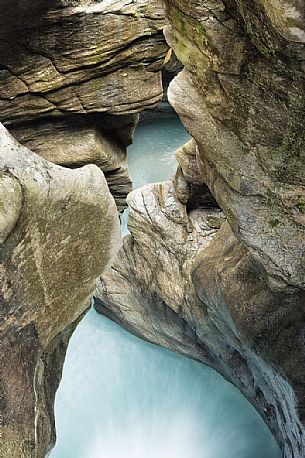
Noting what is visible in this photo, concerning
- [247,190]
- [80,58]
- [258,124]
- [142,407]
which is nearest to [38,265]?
[247,190]

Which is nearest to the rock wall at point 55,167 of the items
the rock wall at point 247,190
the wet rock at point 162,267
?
the rock wall at point 247,190

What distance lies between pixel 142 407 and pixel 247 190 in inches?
268

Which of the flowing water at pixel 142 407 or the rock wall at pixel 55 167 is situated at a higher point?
the rock wall at pixel 55 167

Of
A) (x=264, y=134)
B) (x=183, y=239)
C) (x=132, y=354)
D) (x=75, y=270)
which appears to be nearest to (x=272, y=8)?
(x=264, y=134)

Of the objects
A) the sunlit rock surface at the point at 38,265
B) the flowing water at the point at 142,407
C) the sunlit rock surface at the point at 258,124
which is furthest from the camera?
the flowing water at the point at 142,407

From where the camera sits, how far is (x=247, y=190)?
433cm

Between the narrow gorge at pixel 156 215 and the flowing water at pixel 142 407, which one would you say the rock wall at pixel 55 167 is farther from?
the flowing water at pixel 142 407

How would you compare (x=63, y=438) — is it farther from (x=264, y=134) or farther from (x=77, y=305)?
(x=264, y=134)

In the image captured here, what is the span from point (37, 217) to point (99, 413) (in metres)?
6.25

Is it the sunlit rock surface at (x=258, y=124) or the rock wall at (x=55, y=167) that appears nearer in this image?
the sunlit rock surface at (x=258, y=124)

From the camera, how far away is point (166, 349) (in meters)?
10.7

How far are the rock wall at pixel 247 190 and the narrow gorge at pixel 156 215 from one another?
16 millimetres

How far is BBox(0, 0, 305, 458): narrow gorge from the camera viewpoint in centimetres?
392

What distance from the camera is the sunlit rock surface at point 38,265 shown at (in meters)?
4.54
